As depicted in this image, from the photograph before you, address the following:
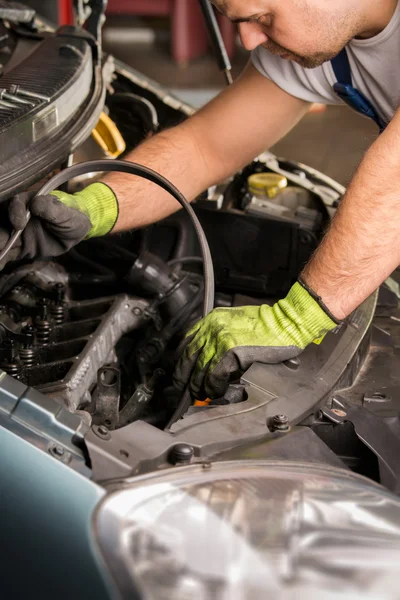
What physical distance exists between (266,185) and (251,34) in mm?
584

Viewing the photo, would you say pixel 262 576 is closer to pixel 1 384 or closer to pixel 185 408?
pixel 1 384

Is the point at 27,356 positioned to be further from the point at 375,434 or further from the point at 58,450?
the point at 375,434

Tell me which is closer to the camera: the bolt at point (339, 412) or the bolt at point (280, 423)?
the bolt at point (280, 423)

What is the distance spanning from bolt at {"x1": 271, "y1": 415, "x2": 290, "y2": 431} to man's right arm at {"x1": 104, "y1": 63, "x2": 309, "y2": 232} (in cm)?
78

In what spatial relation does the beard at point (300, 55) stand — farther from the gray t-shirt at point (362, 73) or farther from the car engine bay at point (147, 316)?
the car engine bay at point (147, 316)

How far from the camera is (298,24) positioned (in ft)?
4.62

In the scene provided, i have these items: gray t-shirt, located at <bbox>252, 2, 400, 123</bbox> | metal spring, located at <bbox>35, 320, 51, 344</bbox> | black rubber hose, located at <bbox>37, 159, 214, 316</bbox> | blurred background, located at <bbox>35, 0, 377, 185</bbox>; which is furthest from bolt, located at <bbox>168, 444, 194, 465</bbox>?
blurred background, located at <bbox>35, 0, 377, 185</bbox>

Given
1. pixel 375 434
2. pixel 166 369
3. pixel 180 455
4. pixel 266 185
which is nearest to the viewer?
pixel 180 455

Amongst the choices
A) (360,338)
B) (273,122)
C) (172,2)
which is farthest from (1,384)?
(172,2)

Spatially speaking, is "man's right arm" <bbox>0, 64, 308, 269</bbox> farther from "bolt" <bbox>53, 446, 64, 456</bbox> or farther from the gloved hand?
"bolt" <bbox>53, 446, 64, 456</bbox>

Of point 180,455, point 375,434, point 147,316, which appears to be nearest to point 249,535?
point 180,455

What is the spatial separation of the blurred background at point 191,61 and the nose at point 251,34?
2.43m

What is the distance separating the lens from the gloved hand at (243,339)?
1296 millimetres

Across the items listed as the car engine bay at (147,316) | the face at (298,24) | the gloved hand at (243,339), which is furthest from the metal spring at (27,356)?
the face at (298,24)
